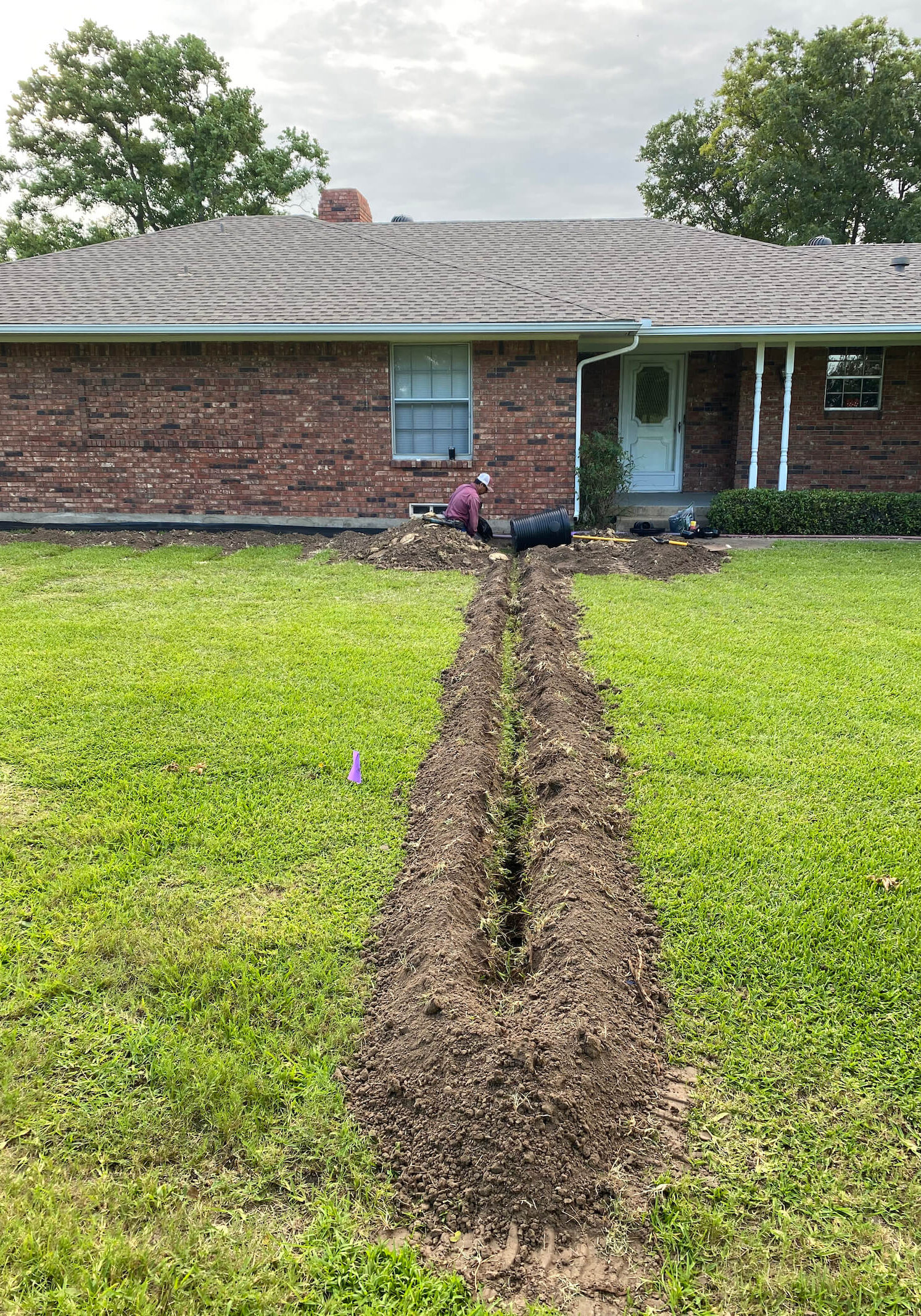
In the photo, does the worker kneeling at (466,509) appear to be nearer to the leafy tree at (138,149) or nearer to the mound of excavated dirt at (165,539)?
the mound of excavated dirt at (165,539)

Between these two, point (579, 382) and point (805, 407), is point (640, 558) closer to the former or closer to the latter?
point (579, 382)

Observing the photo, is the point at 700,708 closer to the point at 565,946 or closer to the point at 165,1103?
the point at 565,946

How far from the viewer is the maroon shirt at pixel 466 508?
11.6 m

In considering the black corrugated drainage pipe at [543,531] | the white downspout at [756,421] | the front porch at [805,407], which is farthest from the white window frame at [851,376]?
the black corrugated drainage pipe at [543,531]

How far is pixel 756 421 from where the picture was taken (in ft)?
41.9

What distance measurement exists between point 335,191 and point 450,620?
13.6 m

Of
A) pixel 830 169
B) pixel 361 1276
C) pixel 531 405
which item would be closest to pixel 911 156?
pixel 830 169

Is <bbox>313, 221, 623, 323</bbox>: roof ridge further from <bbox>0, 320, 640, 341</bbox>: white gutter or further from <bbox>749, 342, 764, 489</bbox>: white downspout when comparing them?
<bbox>749, 342, 764, 489</bbox>: white downspout

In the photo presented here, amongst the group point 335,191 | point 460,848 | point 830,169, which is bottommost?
point 460,848

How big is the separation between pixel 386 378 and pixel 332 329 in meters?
1.03

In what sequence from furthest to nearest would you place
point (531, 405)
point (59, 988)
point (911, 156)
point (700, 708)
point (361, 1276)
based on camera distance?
point (911, 156) → point (531, 405) → point (700, 708) → point (59, 988) → point (361, 1276)

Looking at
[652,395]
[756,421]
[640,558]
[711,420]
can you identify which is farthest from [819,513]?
[652,395]

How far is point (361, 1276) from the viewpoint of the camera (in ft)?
6.91

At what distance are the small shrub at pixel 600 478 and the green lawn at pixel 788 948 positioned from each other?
6049 millimetres
